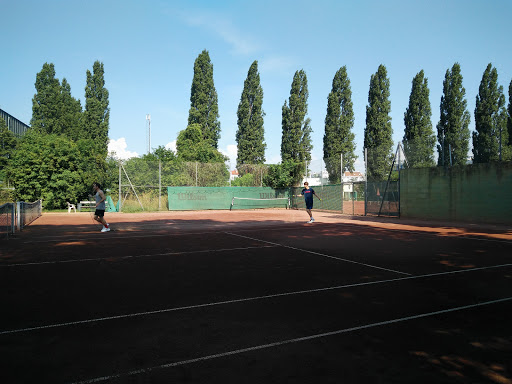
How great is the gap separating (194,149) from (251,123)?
458 inches

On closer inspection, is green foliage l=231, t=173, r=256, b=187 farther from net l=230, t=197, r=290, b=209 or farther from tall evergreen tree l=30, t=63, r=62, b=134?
tall evergreen tree l=30, t=63, r=62, b=134

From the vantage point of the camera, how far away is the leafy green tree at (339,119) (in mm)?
45562

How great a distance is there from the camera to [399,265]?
7234 millimetres

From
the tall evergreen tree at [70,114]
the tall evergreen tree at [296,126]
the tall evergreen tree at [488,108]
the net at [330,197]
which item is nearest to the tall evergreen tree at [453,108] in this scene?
the tall evergreen tree at [488,108]

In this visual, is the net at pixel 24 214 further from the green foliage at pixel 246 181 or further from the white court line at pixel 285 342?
the green foliage at pixel 246 181

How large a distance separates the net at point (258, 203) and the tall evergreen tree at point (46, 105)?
97.0ft

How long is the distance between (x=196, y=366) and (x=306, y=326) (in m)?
1.33

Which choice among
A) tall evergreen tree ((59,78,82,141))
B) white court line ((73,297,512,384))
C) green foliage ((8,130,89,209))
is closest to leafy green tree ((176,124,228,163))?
green foliage ((8,130,89,209))

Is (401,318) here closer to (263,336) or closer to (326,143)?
(263,336)

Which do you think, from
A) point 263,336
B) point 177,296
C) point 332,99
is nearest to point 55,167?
point 177,296

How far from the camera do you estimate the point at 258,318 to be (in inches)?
165

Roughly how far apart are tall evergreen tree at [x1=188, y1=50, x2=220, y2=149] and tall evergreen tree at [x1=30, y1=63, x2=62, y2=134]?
1693 cm

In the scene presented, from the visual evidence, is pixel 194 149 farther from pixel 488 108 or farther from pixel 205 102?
pixel 488 108

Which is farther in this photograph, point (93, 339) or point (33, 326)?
point (33, 326)
